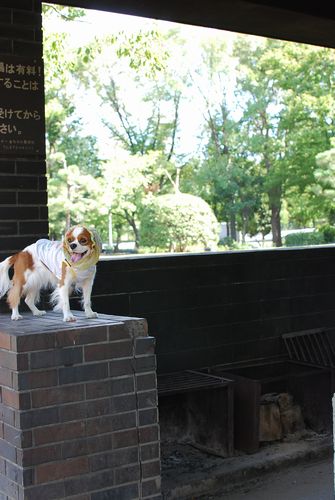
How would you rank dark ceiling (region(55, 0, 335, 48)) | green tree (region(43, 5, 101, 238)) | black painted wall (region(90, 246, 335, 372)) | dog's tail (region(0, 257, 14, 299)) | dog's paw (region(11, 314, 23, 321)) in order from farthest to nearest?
green tree (region(43, 5, 101, 238)), black painted wall (region(90, 246, 335, 372)), dark ceiling (region(55, 0, 335, 48)), dog's tail (region(0, 257, 14, 299)), dog's paw (region(11, 314, 23, 321))

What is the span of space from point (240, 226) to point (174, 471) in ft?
91.3

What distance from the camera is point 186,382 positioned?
5.37 meters

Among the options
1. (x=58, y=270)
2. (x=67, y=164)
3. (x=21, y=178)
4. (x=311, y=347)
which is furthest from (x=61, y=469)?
(x=67, y=164)

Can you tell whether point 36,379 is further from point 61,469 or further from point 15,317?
point 15,317

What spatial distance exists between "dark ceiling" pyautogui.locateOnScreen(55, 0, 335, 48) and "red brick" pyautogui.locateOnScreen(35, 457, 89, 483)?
135 inches

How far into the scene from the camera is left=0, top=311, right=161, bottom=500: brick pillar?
3.02 m

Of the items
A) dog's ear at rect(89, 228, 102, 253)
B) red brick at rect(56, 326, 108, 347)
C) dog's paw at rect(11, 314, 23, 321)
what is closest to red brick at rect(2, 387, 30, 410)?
red brick at rect(56, 326, 108, 347)

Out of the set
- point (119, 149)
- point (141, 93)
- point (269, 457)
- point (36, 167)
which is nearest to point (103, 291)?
point (36, 167)

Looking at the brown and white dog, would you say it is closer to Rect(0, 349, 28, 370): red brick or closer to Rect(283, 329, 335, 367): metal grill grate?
Rect(0, 349, 28, 370): red brick

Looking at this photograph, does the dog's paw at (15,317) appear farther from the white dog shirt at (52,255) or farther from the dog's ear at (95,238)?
the dog's ear at (95,238)

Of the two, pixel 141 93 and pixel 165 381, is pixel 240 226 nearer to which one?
pixel 141 93

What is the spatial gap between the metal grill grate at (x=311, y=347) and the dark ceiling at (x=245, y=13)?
2997mm

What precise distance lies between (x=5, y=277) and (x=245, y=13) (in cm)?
336

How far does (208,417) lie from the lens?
5418 millimetres
